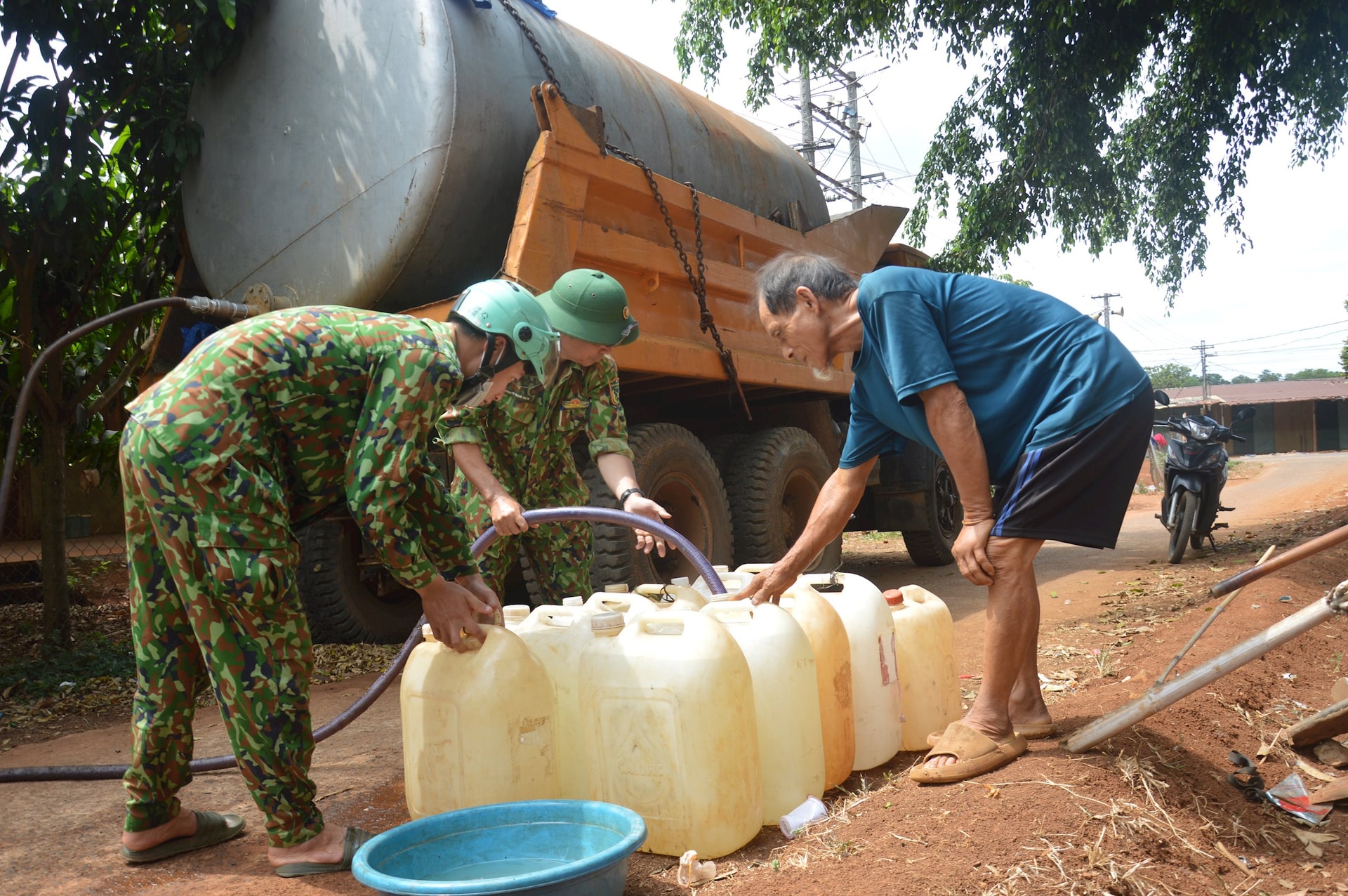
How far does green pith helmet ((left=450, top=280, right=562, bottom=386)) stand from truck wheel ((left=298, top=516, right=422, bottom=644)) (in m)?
3.04

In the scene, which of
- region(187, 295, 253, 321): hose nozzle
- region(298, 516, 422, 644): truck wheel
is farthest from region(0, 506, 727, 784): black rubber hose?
region(298, 516, 422, 644): truck wheel

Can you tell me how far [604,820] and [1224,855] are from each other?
1420mm

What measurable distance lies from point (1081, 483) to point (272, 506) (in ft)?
6.69

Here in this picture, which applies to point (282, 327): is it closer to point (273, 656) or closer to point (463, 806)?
point (273, 656)

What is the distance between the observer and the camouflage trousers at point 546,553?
11.6 ft

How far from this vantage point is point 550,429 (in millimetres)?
3674

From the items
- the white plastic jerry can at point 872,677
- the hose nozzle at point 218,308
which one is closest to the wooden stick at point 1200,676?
the white plastic jerry can at point 872,677

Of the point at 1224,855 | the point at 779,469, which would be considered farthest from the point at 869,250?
the point at 1224,855

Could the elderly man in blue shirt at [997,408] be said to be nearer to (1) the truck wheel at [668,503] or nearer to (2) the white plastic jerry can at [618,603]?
(2) the white plastic jerry can at [618,603]

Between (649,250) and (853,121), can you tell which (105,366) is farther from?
(853,121)

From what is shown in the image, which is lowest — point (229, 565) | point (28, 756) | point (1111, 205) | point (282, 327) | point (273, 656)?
point (28, 756)

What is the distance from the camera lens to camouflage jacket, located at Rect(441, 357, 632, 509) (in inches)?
139

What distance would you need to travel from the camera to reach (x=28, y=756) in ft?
13.3

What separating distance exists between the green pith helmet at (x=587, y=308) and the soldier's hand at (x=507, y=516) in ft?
2.09
